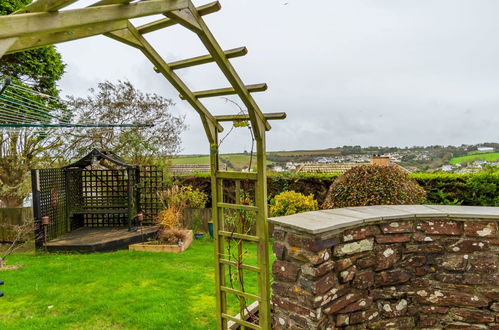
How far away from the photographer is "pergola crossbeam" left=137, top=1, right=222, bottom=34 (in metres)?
1.67

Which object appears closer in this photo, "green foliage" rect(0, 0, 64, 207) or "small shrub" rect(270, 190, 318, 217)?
"small shrub" rect(270, 190, 318, 217)

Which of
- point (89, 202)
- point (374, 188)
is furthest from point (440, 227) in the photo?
point (89, 202)

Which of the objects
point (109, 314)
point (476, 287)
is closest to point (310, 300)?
point (476, 287)

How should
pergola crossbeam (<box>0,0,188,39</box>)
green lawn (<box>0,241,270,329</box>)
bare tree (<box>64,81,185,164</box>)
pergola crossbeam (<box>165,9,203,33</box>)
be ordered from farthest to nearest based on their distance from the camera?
bare tree (<box>64,81,185,164</box>), green lawn (<box>0,241,270,329</box>), pergola crossbeam (<box>165,9,203,33</box>), pergola crossbeam (<box>0,0,188,39</box>)

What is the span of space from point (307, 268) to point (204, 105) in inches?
59.2

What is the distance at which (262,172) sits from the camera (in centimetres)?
229

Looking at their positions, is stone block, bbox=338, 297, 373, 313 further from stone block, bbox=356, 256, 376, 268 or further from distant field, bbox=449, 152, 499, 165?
distant field, bbox=449, 152, 499, 165

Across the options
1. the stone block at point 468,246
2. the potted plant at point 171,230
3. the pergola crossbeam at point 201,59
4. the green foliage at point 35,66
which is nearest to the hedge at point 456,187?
the potted plant at point 171,230

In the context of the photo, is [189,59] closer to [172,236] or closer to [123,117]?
[172,236]

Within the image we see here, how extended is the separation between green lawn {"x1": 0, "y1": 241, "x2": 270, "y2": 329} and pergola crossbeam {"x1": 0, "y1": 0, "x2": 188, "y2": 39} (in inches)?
114

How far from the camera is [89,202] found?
7.88m

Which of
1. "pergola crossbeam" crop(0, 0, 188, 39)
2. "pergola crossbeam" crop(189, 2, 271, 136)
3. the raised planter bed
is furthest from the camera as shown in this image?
the raised planter bed

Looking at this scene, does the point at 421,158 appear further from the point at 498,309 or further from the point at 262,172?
the point at 262,172

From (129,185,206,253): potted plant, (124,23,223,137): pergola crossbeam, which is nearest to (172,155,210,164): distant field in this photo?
(129,185,206,253): potted plant
